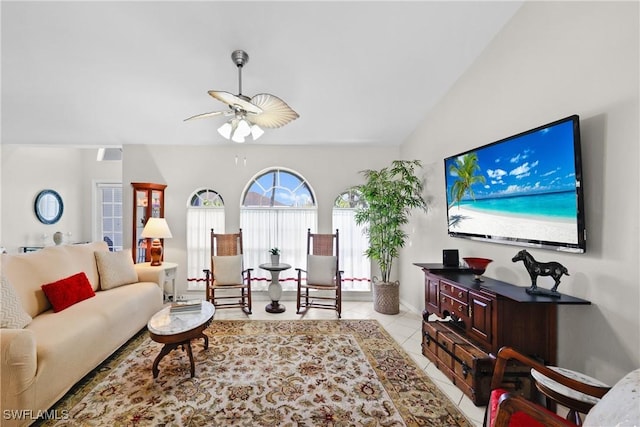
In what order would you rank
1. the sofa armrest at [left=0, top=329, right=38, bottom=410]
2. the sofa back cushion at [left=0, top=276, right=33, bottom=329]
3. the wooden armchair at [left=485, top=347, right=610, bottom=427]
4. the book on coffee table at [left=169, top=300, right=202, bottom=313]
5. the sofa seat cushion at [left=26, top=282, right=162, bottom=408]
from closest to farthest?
the wooden armchair at [left=485, top=347, right=610, bottom=427] → the sofa armrest at [left=0, top=329, right=38, bottom=410] → the sofa seat cushion at [left=26, top=282, right=162, bottom=408] → the sofa back cushion at [left=0, top=276, right=33, bottom=329] → the book on coffee table at [left=169, top=300, right=202, bottom=313]

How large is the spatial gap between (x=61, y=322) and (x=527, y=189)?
3763 millimetres

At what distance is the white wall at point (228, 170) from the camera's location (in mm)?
4418

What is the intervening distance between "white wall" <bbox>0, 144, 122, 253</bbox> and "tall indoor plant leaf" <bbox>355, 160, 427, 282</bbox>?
19.2 feet

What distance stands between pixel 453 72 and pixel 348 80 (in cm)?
112

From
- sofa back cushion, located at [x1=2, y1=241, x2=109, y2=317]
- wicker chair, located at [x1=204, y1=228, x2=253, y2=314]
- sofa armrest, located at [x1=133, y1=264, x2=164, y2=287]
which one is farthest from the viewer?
wicker chair, located at [x1=204, y1=228, x2=253, y2=314]

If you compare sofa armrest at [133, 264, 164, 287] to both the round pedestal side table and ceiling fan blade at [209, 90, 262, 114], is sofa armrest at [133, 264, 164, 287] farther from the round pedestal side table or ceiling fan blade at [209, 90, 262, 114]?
ceiling fan blade at [209, 90, 262, 114]

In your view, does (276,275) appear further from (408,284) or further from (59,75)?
(59,75)

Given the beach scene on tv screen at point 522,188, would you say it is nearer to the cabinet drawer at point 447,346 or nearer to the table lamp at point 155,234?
the cabinet drawer at point 447,346

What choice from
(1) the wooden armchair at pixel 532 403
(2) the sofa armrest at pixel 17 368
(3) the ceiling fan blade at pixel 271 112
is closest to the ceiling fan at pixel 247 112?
(3) the ceiling fan blade at pixel 271 112

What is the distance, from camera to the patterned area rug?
1818 mm

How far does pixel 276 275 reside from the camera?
3.96 m

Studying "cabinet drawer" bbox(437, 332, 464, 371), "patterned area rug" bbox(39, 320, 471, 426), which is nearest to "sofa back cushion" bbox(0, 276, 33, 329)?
"patterned area rug" bbox(39, 320, 471, 426)

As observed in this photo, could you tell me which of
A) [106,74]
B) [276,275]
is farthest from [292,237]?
[106,74]

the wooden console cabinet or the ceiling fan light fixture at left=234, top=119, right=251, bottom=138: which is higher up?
the ceiling fan light fixture at left=234, top=119, right=251, bottom=138
